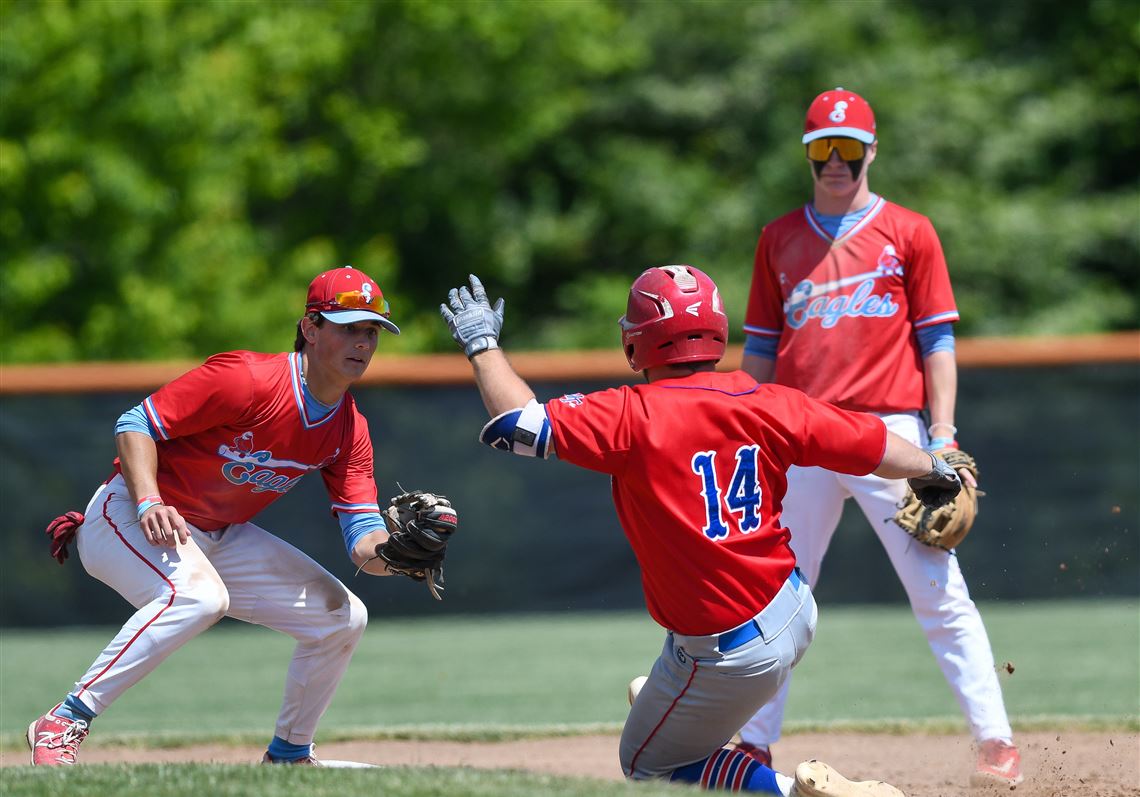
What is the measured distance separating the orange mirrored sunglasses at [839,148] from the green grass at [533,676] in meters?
2.49

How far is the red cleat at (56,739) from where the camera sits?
13.3ft

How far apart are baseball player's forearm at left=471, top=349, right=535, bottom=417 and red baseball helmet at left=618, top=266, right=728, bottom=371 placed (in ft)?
1.03

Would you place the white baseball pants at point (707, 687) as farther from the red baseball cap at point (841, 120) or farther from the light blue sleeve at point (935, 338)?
the red baseball cap at point (841, 120)

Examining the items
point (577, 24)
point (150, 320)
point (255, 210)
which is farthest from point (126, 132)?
point (577, 24)

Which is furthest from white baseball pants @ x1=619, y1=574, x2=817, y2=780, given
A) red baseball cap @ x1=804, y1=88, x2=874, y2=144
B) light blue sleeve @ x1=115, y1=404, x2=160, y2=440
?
red baseball cap @ x1=804, y1=88, x2=874, y2=144

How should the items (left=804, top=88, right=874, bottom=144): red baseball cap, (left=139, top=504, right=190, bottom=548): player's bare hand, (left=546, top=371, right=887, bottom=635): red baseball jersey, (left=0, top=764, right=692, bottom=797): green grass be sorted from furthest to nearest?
(left=804, top=88, right=874, bottom=144): red baseball cap, (left=139, top=504, right=190, bottom=548): player's bare hand, (left=546, top=371, right=887, bottom=635): red baseball jersey, (left=0, top=764, right=692, bottom=797): green grass

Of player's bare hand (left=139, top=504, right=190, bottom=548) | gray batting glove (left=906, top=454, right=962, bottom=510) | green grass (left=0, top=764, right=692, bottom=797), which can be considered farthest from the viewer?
player's bare hand (left=139, top=504, right=190, bottom=548)

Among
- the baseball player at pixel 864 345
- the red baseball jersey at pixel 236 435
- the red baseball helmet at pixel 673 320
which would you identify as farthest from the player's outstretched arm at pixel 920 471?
the red baseball jersey at pixel 236 435

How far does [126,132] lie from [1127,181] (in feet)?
43.2

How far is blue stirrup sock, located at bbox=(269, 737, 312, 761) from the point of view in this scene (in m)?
4.77

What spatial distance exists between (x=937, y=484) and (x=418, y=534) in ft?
5.00

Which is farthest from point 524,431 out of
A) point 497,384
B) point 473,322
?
point 473,322

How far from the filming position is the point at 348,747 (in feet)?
18.8

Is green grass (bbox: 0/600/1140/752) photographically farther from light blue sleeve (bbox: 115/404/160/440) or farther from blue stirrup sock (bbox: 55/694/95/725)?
light blue sleeve (bbox: 115/404/160/440)
